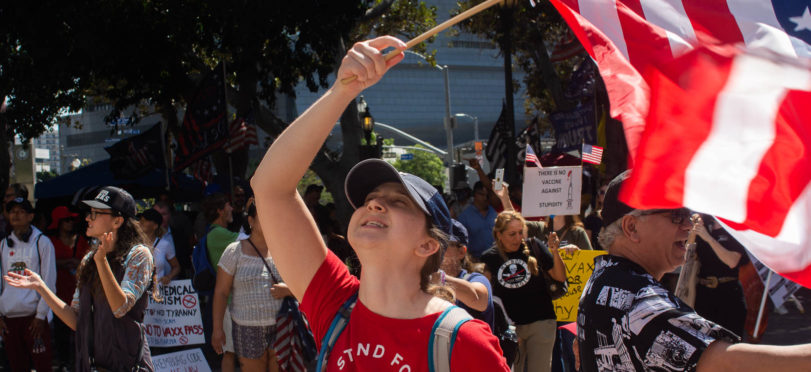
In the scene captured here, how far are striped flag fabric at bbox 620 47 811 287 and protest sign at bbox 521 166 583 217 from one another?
15.5 feet

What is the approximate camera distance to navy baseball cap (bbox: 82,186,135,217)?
4828mm

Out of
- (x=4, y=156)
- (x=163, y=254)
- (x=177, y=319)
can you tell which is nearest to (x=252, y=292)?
(x=177, y=319)

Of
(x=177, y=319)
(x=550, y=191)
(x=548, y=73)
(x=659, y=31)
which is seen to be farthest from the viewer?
(x=548, y=73)

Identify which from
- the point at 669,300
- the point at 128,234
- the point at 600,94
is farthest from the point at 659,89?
the point at 600,94

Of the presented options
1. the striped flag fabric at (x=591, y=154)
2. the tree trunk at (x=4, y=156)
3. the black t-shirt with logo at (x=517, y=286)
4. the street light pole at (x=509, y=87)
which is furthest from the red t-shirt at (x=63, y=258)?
the tree trunk at (x=4, y=156)

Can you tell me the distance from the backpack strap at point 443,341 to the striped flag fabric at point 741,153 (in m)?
0.60

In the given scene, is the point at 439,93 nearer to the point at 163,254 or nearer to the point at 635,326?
the point at 163,254

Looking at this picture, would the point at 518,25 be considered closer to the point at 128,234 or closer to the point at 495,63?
the point at 128,234

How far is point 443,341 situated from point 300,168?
687mm

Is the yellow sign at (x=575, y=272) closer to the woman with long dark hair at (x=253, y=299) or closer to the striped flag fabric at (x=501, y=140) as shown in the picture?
the woman with long dark hair at (x=253, y=299)

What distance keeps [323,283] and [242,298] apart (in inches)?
154

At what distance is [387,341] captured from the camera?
222 centimetres

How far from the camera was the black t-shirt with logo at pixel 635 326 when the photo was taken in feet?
6.68

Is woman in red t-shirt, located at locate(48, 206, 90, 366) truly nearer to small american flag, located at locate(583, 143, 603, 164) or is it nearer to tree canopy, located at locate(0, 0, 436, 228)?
tree canopy, located at locate(0, 0, 436, 228)
